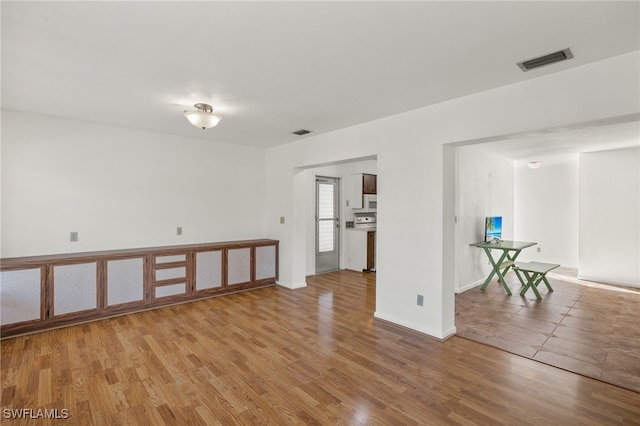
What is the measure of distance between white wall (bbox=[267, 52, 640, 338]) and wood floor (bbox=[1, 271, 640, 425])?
0.45 metres

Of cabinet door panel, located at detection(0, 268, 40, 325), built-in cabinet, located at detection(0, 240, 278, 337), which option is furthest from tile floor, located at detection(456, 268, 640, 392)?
cabinet door panel, located at detection(0, 268, 40, 325)

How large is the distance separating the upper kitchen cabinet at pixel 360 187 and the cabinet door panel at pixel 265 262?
7.56 ft

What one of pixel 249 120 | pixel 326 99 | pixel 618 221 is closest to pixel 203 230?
pixel 249 120

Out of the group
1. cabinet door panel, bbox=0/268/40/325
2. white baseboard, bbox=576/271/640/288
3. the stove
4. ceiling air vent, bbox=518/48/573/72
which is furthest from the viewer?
the stove

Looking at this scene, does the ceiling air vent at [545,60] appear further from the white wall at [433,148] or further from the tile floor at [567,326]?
the tile floor at [567,326]

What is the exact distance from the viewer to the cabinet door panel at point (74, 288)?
3439mm

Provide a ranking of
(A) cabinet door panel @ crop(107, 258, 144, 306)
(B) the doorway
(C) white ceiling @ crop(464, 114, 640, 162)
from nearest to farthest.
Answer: (A) cabinet door panel @ crop(107, 258, 144, 306)
(C) white ceiling @ crop(464, 114, 640, 162)
(B) the doorway

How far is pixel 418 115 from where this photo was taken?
3.36 meters

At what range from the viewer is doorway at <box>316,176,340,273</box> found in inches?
252

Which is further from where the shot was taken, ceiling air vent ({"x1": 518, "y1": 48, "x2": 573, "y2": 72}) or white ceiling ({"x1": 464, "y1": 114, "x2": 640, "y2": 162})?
white ceiling ({"x1": 464, "y1": 114, "x2": 640, "y2": 162})

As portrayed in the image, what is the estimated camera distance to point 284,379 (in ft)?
8.01

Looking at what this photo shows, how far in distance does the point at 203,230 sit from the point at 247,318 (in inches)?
76.0

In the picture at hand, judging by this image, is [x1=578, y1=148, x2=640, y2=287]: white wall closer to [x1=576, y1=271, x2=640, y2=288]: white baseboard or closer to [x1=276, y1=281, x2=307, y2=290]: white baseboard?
[x1=576, y1=271, x2=640, y2=288]: white baseboard

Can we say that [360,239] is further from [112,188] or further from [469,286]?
[112,188]
